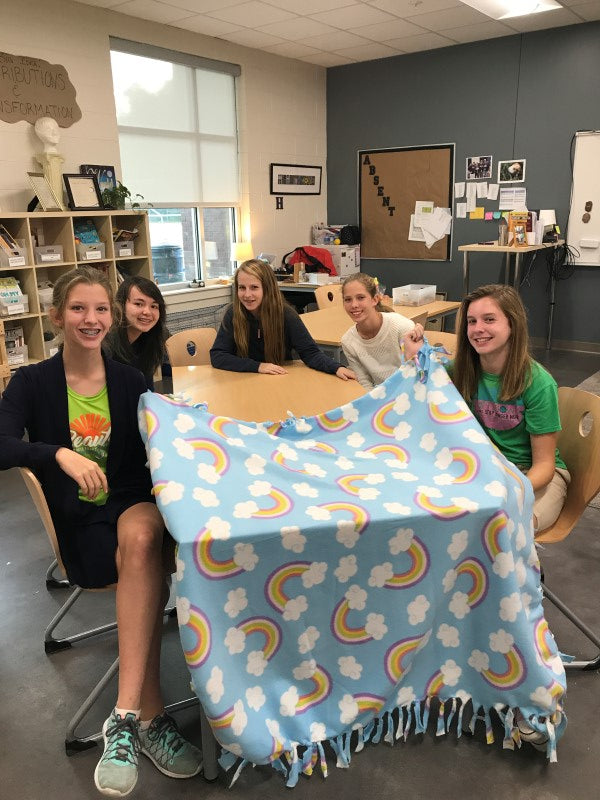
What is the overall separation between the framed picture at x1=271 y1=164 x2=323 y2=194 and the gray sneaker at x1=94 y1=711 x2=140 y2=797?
19.7 feet

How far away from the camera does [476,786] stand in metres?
1.53

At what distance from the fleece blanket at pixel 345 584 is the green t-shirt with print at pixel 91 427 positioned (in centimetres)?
23

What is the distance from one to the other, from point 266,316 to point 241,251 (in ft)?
11.9

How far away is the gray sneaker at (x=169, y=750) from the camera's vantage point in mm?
1570

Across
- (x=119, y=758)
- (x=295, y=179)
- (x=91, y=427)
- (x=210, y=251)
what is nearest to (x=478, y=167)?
(x=295, y=179)

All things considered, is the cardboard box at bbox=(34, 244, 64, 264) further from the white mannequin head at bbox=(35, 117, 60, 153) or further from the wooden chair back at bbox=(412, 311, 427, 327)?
the wooden chair back at bbox=(412, 311, 427, 327)

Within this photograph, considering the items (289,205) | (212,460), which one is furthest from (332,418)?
(289,205)

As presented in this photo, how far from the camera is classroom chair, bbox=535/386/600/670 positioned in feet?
5.91

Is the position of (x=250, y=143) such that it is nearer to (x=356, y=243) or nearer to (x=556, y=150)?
(x=356, y=243)

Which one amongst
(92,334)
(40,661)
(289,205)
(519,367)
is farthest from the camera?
(289,205)

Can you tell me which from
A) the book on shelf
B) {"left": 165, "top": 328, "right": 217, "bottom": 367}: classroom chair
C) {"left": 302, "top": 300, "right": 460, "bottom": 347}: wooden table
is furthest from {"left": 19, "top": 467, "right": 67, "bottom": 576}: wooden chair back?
the book on shelf

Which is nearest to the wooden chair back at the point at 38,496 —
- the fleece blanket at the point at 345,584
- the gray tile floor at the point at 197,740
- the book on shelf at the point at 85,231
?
the fleece blanket at the point at 345,584

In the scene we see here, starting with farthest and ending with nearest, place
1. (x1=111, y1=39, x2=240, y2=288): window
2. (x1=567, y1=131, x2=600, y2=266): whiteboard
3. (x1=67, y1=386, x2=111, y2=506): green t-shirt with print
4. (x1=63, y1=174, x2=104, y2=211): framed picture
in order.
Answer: (x1=567, y1=131, x2=600, y2=266): whiteboard < (x1=111, y1=39, x2=240, y2=288): window < (x1=63, y1=174, x2=104, y2=211): framed picture < (x1=67, y1=386, x2=111, y2=506): green t-shirt with print

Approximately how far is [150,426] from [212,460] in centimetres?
18
